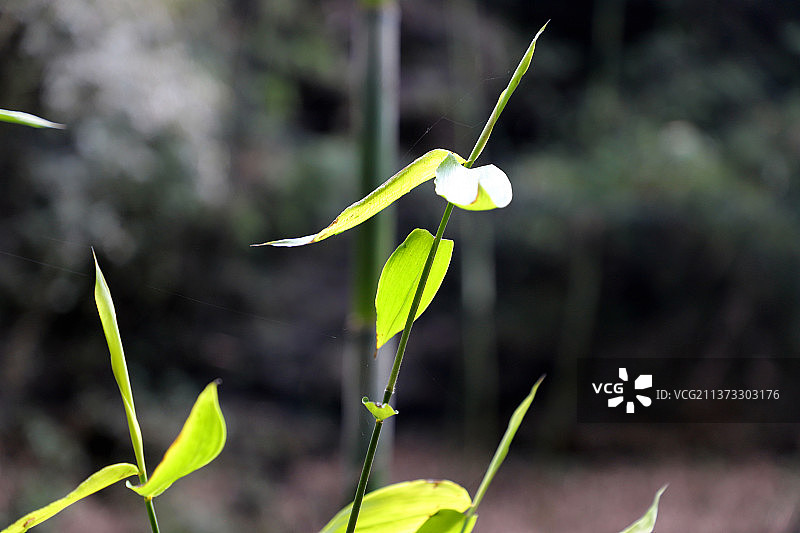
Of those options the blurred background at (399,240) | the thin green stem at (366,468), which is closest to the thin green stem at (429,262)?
the thin green stem at (366,468)

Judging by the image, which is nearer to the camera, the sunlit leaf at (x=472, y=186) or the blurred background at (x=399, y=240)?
the sunlit leaf at (x=472, y=186)

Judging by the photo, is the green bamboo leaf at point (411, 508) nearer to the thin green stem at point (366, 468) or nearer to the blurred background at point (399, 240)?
the thin green stem at point (366, 468)

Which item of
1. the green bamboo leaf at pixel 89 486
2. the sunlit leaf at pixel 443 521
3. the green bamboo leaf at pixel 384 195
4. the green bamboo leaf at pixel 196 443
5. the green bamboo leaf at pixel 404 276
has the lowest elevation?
the sunlit leaf at pixel 443 521

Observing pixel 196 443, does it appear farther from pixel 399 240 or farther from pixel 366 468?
pixel 399 240

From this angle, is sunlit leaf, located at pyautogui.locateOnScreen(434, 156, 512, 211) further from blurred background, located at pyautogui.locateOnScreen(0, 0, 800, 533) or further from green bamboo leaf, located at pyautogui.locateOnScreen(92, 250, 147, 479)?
blurred background, located at pyautogui.locateOnScreen(0, 0, 800, 533)

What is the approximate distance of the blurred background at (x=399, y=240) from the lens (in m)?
1.24

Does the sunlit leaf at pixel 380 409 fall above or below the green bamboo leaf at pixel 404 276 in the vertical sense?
below

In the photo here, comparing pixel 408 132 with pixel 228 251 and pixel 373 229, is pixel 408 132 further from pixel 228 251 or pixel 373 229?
pixel 373 229

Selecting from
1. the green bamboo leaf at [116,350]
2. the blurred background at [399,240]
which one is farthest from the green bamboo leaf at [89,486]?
the blurred background at [399,240]

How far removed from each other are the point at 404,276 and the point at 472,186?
5cm

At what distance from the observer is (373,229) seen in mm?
585

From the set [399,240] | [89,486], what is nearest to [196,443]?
[89,486]

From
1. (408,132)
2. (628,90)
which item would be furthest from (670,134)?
(408,132)

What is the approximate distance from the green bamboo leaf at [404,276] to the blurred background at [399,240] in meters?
1.08
